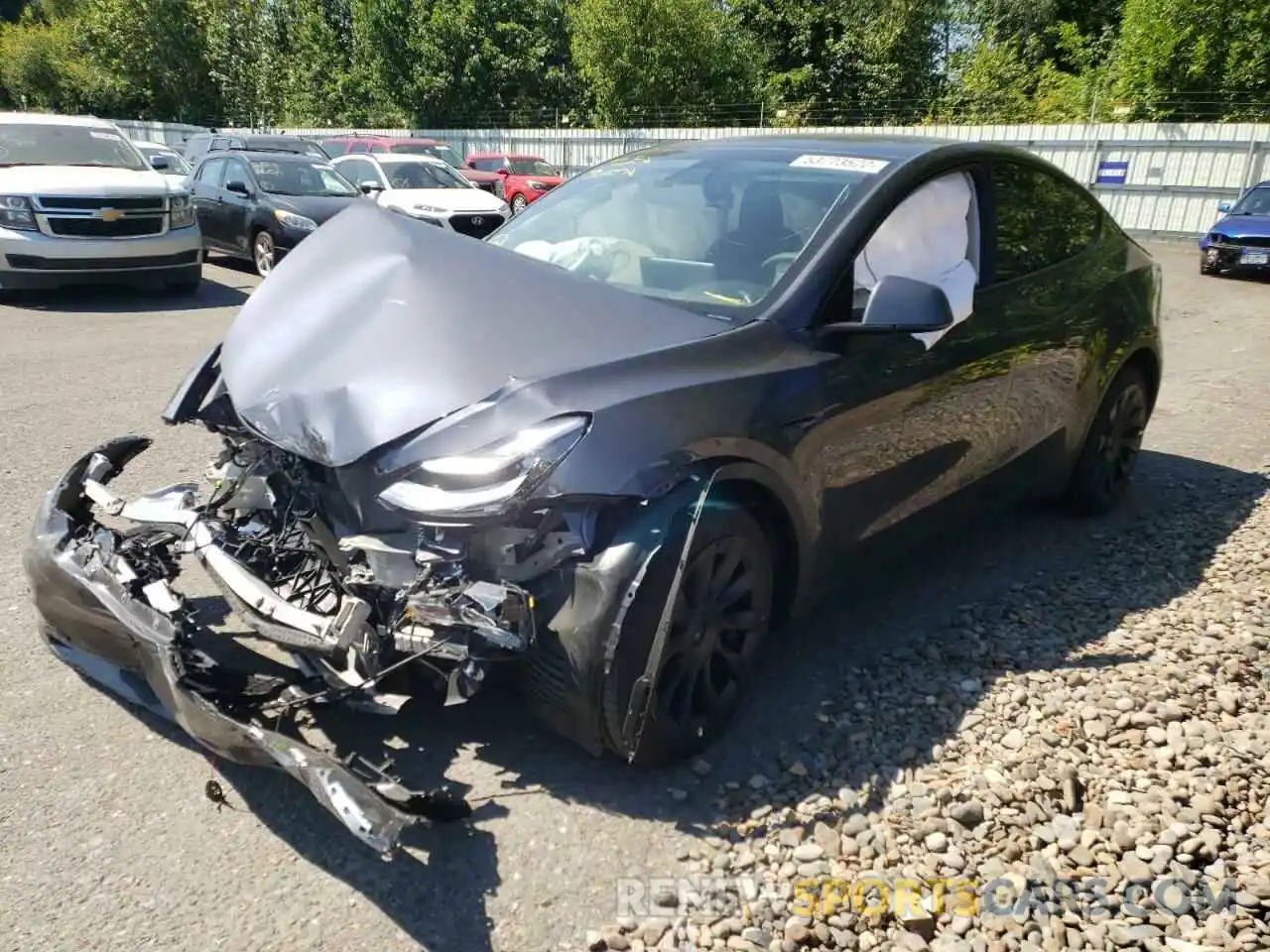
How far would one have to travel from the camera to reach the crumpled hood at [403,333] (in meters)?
2.71

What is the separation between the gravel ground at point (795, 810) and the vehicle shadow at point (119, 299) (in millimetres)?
7173

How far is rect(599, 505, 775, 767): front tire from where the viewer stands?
2.55m

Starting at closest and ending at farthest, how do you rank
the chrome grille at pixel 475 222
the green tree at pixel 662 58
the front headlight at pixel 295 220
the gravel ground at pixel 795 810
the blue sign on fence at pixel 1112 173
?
1. the gravel ground at pixel 795 810
2. the front headlight at pixel 295 220
3. the chrome grille at pixel 475 222
4. the blue sign on fence at pixel 1112 173
5. the green tree at pixel 662 58

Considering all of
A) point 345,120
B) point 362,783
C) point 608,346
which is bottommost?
point 345,120

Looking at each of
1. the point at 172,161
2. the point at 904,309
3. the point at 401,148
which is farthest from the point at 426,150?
the point at 904,309

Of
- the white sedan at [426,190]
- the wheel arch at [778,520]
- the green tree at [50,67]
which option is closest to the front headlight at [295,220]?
the white sedan at [426,190]

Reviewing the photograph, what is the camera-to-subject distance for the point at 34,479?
16.6 ft

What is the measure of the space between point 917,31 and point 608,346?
3841 cm

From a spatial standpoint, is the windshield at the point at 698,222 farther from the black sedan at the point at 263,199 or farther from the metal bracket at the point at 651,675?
the black sedan at the point at 263,199

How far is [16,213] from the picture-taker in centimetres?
945

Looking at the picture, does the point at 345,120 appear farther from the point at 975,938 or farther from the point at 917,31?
the point at 975,938

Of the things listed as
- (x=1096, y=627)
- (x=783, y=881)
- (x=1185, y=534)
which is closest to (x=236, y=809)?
(x=783, y=881)

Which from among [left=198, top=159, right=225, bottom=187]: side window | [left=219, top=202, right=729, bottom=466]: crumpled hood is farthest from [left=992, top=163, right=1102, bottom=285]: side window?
[left=198, top=159, right=225, bottom=187]: side window

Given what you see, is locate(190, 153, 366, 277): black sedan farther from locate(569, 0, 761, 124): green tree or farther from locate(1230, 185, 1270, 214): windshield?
locate(569, 0, 761, 124): green tree
